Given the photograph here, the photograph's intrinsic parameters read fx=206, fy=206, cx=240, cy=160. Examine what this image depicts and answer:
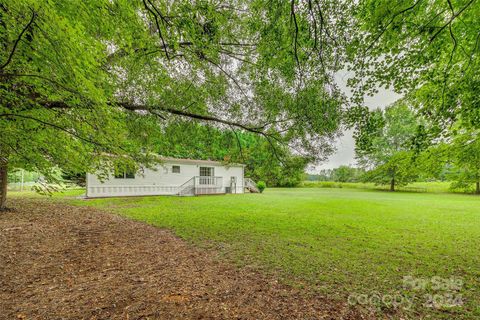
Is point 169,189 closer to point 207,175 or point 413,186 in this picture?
point 207,175

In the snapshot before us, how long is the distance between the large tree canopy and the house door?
12581mm

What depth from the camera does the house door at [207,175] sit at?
1909cm

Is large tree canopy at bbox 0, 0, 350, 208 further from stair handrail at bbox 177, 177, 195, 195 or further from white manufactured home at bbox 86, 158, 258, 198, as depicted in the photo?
stair handrail at bbox 177, 177, 195, 195

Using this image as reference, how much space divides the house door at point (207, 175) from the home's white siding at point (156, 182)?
0.36 metres

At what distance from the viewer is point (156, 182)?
17.1 metres

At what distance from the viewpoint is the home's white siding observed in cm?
1428

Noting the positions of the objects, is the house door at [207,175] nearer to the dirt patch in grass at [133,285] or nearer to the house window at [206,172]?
the house window at [206,172]

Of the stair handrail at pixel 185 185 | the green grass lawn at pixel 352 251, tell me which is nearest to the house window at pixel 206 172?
the stair handrail at pixel 185 185

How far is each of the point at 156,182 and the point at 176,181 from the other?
5.50 ft

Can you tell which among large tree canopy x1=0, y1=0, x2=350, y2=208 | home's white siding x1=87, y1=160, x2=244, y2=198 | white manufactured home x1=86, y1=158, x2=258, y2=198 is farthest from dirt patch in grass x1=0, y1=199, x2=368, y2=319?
white manufactured home x1=86, y1=158, x2=258, y2=198

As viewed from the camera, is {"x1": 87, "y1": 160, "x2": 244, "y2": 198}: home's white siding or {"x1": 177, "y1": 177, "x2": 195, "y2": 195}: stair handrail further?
{"x1": 177, "y1": 177, "x2": 195, "y2": 195}: stair handrail

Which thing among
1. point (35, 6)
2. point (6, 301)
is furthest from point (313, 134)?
point (6, 301)

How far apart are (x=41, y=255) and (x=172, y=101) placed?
4.62m

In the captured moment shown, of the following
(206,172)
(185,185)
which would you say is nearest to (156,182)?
(185,185)
